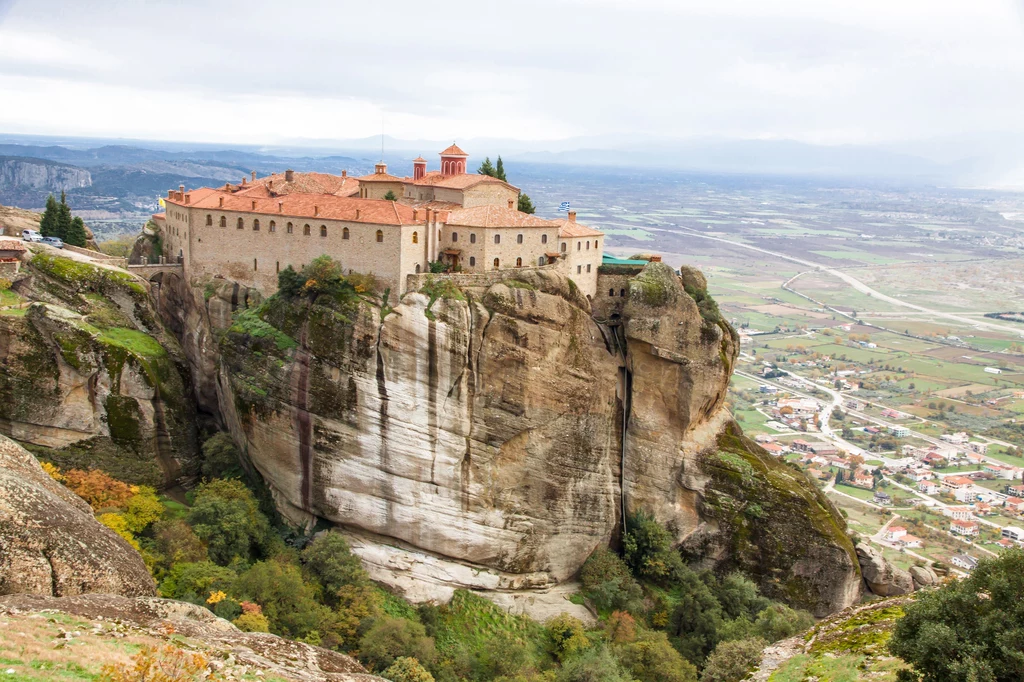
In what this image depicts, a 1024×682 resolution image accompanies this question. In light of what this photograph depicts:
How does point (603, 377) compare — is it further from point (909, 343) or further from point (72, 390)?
point (909, 343)

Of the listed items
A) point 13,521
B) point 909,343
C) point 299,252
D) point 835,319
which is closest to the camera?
point 13,521

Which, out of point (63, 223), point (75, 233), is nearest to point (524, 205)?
point (75, 233)

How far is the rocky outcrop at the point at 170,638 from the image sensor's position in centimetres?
1994

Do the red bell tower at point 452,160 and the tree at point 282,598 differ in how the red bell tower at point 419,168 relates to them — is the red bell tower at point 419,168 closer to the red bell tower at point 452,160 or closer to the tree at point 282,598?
the red bell tower at point 452,160

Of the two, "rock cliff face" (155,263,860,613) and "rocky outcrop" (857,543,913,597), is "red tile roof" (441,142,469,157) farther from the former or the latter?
"rocky outcrop" (857,543,913,597)

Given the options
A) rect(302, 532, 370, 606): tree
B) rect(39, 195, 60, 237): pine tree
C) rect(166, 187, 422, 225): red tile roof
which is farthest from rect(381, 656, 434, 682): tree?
rect(39, 195, 60, 237): pine tree

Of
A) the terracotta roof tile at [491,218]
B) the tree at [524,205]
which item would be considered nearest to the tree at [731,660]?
the terracotta roof tile at [491,218]

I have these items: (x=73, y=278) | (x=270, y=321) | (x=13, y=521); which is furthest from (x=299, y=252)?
(x=13, y=521)

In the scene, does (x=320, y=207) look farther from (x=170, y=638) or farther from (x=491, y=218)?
(x=170, y=638)

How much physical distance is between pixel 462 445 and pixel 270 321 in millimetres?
11007

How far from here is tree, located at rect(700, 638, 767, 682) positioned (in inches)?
1342

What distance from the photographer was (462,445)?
141 ft

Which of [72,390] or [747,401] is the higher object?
[72,390]

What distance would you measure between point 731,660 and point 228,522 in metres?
22.0
